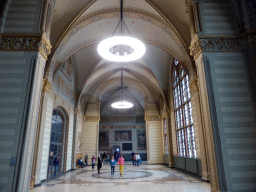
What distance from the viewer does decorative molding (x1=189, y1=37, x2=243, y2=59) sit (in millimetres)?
5633

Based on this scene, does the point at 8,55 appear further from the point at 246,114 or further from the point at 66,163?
the point at 66,163

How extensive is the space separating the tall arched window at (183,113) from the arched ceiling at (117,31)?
1676mm

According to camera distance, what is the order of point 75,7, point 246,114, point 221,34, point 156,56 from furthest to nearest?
point 156,56 → point 75,7 → point 221,34 → point 246,114

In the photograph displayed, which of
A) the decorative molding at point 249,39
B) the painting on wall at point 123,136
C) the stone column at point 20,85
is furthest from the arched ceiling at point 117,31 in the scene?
the painting on wall at point 123,136

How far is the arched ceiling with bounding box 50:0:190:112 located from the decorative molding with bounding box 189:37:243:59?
3.35 m

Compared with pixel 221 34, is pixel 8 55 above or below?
below

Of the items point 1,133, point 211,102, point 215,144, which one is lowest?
point 215,144

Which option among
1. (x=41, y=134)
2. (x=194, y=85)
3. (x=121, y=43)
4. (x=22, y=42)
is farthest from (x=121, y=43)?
(x=41, y=134)

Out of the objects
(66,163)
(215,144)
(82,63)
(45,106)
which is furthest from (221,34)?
(66,163)

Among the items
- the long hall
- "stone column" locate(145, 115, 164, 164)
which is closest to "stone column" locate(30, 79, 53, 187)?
the long hall

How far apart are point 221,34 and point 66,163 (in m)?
12.1

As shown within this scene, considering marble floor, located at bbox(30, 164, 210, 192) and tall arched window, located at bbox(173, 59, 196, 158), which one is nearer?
marble floor, located at bbox(30, 164, 210, 192)

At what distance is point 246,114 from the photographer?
508cm

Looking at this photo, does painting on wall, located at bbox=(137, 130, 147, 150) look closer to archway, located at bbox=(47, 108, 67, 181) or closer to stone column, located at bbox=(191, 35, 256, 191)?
archway, located at bbox=(47, 108, 67, 181)
